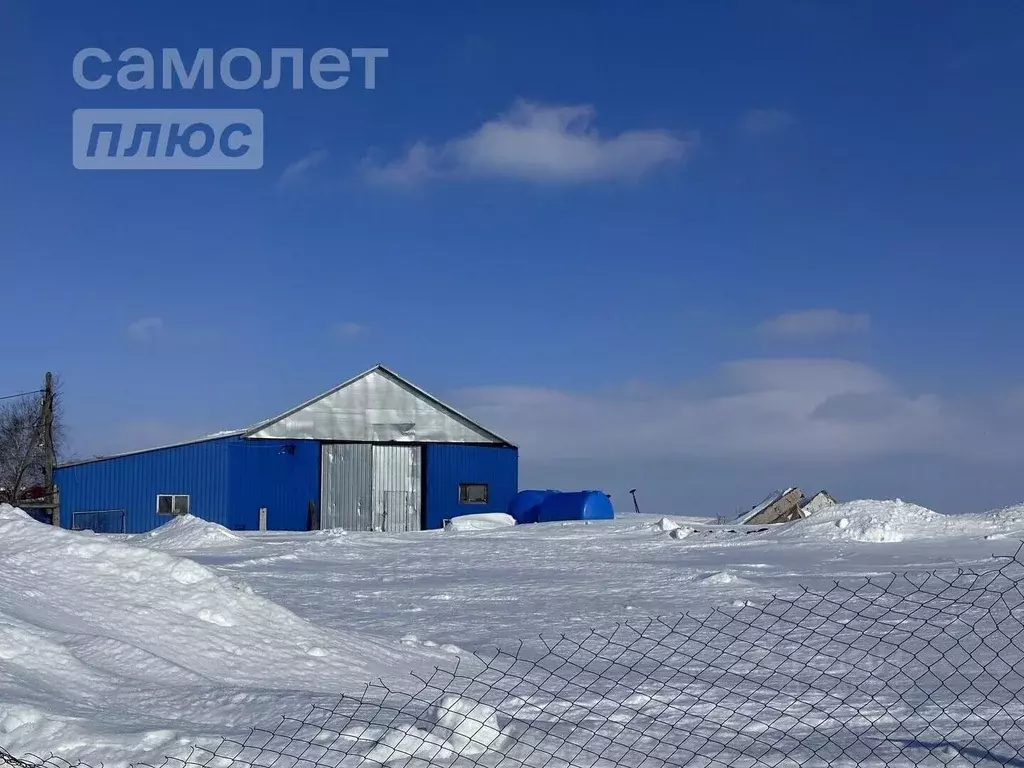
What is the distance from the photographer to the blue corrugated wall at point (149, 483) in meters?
30.0

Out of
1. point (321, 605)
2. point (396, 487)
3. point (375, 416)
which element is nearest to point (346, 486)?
point (396, 487)

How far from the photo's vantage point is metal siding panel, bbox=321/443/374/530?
30.8 m

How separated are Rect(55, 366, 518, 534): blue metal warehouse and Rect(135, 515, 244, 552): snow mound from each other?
765 cm

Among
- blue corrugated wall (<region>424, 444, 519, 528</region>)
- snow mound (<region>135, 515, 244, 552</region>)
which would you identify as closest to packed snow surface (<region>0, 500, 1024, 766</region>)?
snow mound (<region>135, 515, 244, 552</region>)

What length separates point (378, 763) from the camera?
5.21m

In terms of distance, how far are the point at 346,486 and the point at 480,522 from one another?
5914mm

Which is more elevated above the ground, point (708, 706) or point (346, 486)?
point (346, 486)

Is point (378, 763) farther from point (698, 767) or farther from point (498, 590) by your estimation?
point (498, 590)

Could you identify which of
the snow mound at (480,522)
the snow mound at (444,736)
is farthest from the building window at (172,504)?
the snow mound at (444,736)

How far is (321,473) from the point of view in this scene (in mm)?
30891

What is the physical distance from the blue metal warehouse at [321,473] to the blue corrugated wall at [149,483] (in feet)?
0.10

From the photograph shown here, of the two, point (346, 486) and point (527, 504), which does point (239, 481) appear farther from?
point (527, 504)

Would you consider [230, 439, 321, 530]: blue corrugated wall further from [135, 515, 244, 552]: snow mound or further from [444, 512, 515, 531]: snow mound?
[135, 515, 244, 552]: snow mound

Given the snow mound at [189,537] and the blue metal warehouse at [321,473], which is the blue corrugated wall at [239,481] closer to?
the blue metal warehouse at [321,473]
